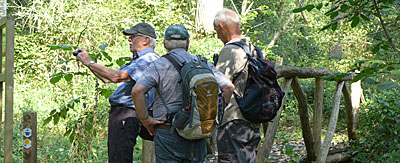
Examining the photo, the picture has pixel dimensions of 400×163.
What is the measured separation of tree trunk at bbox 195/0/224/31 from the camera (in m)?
10.2

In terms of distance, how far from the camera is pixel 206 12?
33.6 feet

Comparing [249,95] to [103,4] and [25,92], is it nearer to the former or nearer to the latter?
[103,4]

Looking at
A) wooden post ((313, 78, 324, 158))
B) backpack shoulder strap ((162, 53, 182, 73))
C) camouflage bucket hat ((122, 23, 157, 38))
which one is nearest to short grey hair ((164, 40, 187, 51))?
backpack shoulder strap ((162, 53, 182, 73))

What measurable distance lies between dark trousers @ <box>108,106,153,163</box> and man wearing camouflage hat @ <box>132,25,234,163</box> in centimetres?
74

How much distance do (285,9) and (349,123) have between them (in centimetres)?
1218

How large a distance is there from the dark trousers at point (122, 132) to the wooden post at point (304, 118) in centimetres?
224

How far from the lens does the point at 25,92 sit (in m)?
10.4

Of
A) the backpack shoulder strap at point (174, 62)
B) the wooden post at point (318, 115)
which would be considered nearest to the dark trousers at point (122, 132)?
the backpack shoulder strap at point (174, 62)

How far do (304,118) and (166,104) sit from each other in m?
3.23

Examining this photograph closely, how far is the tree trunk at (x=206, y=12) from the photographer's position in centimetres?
1018

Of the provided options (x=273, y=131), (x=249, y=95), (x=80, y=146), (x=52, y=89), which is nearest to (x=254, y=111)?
(x=249, y=95)

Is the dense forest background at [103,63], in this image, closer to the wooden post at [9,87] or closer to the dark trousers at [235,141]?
the wooden post at [9,87]

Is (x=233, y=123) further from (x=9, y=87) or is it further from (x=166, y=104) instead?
(x=9, y=87)

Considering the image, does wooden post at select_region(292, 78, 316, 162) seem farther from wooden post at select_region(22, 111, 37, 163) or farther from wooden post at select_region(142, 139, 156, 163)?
wooden post at select_region(22, 111, 37, 163)
